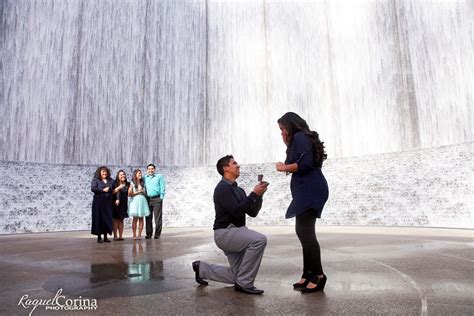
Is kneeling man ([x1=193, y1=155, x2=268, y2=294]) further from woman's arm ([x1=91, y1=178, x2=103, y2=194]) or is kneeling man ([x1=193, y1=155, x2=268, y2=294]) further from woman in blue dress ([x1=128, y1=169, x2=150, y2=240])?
woman's arm ([x1=91, y1=178, x2=103, y2=194])

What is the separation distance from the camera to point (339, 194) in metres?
11.8

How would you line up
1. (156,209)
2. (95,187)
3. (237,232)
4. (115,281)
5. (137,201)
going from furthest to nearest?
(156,209) < (137,201) < (95,187) < (115,281) < (237,232)

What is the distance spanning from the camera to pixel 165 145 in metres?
14.9

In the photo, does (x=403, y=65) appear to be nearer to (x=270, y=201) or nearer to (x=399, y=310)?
(x=270, y=201)

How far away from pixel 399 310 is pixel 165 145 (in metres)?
13.4

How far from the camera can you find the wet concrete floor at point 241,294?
91.4 inches

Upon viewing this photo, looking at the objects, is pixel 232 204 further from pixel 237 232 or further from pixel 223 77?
pixel 223 77

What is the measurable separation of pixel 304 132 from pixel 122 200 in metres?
5.84

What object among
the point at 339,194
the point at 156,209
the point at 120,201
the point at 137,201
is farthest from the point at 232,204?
the point at 339,194

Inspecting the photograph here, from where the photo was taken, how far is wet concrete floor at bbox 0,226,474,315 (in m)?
2.32

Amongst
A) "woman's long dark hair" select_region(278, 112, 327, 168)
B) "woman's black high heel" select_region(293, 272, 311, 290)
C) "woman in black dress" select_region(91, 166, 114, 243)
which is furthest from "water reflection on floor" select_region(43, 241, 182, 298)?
"woman in black dress" select_region(91, 166, 114, 243)

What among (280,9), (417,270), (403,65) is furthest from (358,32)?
(417,270)

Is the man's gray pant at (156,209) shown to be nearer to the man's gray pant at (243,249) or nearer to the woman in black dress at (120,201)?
the woman in black dress at (120,201)

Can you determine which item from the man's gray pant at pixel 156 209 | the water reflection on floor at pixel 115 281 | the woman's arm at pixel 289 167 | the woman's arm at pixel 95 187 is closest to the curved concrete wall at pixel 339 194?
the man's gray pant at pixel 156 209
